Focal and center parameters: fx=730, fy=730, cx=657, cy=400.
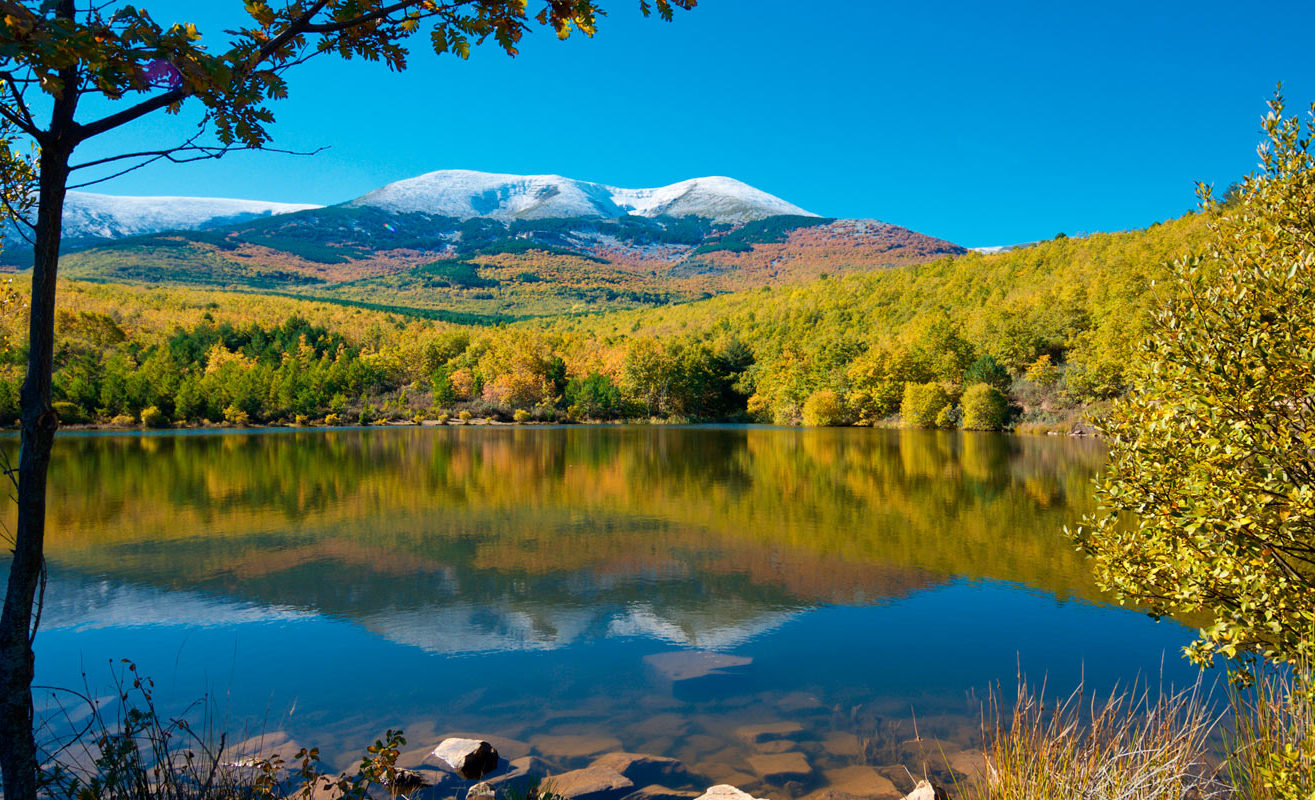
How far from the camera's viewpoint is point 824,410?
67.8 meters

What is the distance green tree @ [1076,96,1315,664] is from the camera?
447cm

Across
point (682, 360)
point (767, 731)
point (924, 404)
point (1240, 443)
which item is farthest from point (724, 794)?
point (682, 360)

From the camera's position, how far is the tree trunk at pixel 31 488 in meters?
2.82

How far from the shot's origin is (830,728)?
6.42 m

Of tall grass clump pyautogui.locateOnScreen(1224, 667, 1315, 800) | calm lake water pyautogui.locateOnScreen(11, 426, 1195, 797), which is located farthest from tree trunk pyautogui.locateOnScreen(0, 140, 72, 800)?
tall grass clump pyautogui.locateOnScreen(1224, 667, 1315, 800)

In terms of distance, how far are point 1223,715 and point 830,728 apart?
3.16 meters

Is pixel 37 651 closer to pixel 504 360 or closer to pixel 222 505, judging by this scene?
pixel 222 505

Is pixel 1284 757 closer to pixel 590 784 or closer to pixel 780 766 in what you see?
pixel 780 766

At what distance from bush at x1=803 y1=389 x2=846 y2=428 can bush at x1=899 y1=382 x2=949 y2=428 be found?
6747mm

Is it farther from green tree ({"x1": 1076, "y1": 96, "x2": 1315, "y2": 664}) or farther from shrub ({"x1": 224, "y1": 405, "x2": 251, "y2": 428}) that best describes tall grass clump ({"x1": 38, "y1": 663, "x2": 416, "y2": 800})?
shrub ({"x1": 224, "y1": 405, "x2": 251, "y2": 428})

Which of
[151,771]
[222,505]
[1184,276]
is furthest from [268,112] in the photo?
[222,505]

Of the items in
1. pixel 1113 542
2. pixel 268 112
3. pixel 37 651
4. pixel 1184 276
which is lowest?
pixel 37 651

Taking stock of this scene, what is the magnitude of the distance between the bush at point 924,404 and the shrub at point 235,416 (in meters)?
58.5

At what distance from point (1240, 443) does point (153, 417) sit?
7237 cm
